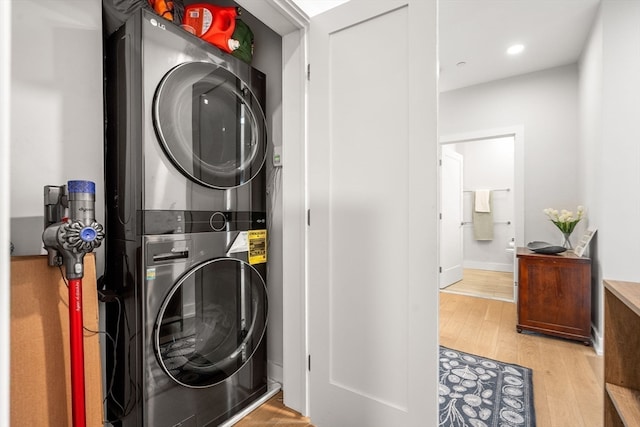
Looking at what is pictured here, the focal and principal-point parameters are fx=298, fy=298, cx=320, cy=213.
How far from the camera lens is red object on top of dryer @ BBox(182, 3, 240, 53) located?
150 centimetres

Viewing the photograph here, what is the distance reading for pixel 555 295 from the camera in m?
2.56

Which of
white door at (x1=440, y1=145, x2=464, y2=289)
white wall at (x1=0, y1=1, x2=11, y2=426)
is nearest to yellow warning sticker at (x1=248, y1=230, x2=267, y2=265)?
white wall at (x1=0, y1=1, x2=11, y2=426)

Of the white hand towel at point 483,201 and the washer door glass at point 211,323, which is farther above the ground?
the white hand towel at point 483,201

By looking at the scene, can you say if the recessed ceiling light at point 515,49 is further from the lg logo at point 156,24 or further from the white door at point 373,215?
the lg logo at point 156,24

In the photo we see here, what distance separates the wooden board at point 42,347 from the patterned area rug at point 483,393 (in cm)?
163

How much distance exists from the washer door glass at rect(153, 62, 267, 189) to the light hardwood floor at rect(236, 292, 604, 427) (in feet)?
4.13

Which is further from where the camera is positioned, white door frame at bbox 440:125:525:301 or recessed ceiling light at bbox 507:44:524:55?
white door frame at bbox 440:125:525:301

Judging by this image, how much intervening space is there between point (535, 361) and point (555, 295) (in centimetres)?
71

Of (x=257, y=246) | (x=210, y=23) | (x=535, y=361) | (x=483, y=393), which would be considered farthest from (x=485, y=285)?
(x=210, y=23)

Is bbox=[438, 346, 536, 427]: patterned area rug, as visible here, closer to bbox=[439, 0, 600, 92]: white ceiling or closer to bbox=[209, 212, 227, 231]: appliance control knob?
bbox=[209, 212, 227, 231]: appliance control knob

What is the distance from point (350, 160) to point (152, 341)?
1142 mm

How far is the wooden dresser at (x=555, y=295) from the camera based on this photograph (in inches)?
96.8

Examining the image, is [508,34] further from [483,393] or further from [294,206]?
[483,393]

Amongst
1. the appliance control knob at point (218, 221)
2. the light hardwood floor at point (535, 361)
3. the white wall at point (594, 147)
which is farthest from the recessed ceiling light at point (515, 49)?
the appliance control knob at point (218, 221)
